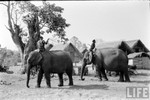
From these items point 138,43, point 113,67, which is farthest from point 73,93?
point 138,43

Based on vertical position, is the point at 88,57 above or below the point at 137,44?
below

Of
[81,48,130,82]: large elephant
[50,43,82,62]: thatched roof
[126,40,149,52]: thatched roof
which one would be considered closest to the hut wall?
[126,40,149,52]: thatched roof

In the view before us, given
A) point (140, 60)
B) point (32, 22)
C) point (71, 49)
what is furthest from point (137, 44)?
point (32, 22)

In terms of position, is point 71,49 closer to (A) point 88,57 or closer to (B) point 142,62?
(B) point 142,62

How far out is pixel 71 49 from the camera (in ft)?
119

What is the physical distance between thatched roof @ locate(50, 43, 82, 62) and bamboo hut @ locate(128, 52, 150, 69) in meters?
7.70

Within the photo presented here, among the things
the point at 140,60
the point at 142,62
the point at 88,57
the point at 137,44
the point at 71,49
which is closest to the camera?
the point at 88,57

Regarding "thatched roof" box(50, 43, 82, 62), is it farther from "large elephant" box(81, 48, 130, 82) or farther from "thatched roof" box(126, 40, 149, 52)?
"large elephant" box(81, 48, 130, 82)

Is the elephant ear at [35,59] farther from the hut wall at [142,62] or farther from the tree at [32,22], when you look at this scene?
the hut wall at [142,62]

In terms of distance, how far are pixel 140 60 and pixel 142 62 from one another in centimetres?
60

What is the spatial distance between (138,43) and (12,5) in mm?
22805

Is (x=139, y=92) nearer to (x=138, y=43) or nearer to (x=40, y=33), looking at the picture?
(x=40, y=33)

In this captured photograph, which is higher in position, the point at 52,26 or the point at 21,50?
the point at 52,26

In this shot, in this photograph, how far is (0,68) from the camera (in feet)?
68.1
